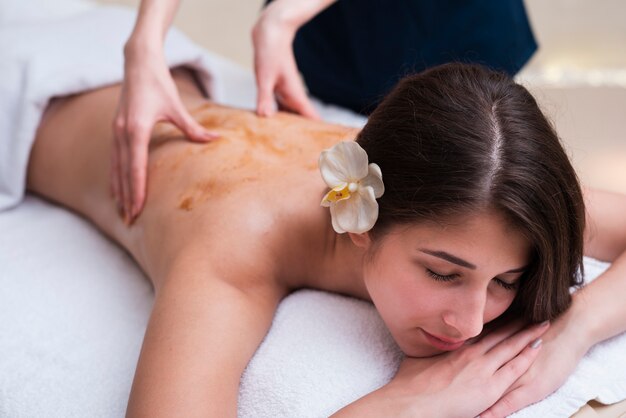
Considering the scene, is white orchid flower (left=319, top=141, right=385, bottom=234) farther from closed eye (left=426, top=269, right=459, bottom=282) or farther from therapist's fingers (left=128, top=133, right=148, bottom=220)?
therapist's fingers (left=128, top=133, right=148, bottom=220)

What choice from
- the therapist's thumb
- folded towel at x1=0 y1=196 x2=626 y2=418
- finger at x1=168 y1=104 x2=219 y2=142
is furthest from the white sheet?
the therapist's thumb

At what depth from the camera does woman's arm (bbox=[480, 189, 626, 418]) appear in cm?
114

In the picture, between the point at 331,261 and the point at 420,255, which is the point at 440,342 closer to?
the point at 420,255

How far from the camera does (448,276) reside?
1.10 meters

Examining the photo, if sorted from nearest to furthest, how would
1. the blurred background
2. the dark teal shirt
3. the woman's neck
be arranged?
the woman's neck < the dark teal shirt < the blurred background

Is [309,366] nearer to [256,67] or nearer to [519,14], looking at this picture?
[256,67]

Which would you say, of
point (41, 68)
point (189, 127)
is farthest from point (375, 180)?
point (41, 68)

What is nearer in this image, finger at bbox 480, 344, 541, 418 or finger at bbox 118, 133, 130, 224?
finger at bbox 480, 344, 541, 418

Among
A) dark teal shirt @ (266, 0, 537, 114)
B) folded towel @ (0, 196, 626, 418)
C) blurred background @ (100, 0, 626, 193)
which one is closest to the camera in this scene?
folded towel @ (0, 196, 626, 418)

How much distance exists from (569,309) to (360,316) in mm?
341

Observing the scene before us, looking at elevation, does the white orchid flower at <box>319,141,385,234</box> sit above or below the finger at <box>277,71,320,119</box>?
above

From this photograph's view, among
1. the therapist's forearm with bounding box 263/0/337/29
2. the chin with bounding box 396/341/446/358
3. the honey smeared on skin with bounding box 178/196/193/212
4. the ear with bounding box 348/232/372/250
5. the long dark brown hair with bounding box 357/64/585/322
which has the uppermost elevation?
the long dark brown hair with bounding box 357/64/585/322

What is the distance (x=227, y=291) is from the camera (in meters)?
1.27

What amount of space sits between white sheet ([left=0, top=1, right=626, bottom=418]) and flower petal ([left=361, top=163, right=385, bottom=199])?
10.8 inches
